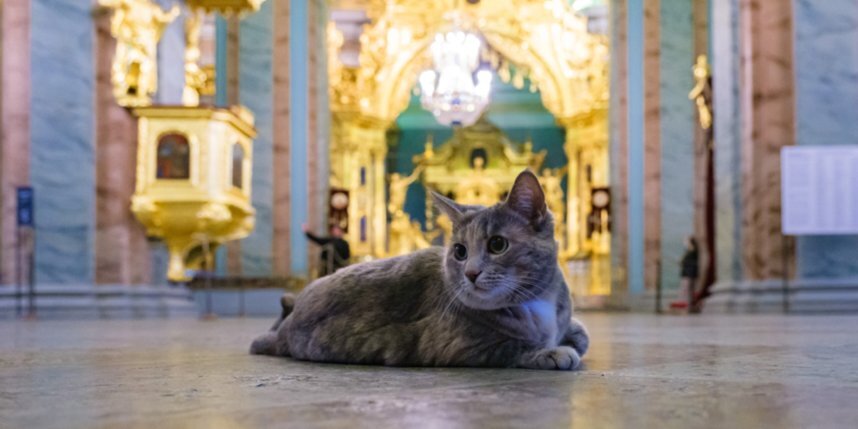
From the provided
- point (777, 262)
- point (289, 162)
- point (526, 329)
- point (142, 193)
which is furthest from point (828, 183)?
point (289, 162)

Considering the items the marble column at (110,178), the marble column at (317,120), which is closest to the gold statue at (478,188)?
the marble column at (317,120)

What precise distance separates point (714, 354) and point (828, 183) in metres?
7.69

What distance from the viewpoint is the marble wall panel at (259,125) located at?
18.9 metres

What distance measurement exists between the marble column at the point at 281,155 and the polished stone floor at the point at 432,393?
15.3 metres

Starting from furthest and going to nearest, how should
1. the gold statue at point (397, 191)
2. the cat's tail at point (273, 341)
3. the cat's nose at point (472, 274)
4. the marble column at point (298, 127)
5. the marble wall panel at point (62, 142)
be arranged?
1. the gold statue at point (397, 191)
2. the marble column at point (298, 127)
3. the marble wall panel at point (62, 142)
4. the cat's tail at point (273, 341)
5. the cat's nose at point (472, 274)

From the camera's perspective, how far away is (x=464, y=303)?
2967 mm

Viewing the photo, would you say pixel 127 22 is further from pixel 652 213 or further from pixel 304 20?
pixel 652 213

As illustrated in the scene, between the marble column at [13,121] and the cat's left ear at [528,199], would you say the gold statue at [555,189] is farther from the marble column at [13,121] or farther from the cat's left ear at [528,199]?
the cat's left ear at [528,199]

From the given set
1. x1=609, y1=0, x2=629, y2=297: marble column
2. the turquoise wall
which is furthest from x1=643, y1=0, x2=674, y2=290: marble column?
the turquoise wall

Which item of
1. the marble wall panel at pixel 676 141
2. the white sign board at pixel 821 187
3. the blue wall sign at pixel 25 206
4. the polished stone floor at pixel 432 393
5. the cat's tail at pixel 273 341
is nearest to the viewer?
the polished stone floor at pixel 432 393

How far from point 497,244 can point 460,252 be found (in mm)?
124

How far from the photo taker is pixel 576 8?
92.7ft

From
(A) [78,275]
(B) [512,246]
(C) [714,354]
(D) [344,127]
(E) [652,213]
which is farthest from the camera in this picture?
(D) [344,127]

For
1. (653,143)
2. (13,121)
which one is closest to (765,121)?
(13,121)
